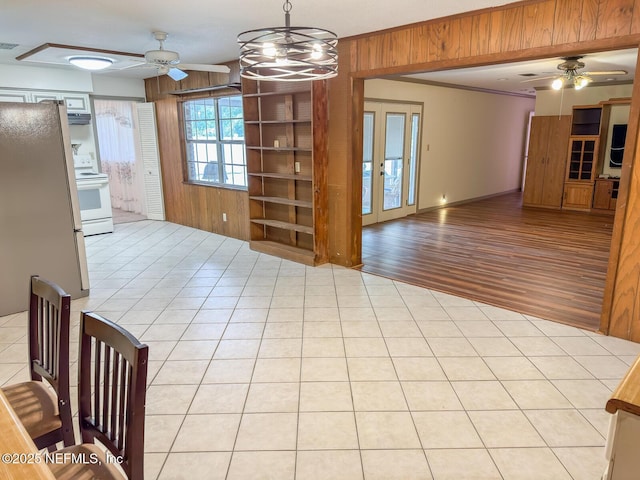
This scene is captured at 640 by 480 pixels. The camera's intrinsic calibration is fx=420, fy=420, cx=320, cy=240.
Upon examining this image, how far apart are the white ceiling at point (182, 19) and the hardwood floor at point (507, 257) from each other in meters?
2.38

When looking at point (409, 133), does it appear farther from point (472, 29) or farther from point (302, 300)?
point (302, 300)

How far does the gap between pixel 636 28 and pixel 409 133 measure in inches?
195

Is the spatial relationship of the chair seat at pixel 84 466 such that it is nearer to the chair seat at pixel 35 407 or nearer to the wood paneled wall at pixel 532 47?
the chair seat at pixel 35 407

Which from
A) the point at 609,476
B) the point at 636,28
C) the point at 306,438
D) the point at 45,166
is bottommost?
the point at 306,438

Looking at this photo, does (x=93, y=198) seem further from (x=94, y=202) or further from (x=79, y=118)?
(x=79, y=118)

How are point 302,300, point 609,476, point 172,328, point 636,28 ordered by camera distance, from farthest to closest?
1. point 302,300
2. point 172,328
3. point 636,28
4. point 609,476

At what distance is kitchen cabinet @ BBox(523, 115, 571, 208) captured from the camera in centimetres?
871

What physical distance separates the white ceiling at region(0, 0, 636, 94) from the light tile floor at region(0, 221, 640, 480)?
2.54m

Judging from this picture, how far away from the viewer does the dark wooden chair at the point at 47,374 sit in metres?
1.62

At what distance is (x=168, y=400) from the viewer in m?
2.51

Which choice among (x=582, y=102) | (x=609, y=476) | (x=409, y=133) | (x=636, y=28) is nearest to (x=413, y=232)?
(x=409, y=133)

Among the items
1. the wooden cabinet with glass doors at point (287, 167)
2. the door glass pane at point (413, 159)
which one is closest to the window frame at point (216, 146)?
the wooden cabinet with glass doors at point (287, 167)

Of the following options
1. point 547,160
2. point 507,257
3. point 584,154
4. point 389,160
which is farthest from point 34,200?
point 584,154

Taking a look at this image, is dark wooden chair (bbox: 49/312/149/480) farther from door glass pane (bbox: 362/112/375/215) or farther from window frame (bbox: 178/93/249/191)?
door glass pane (bbox: 362/112/375/215)
